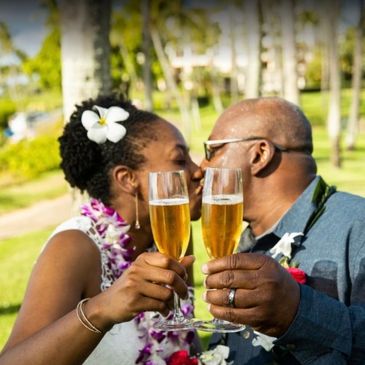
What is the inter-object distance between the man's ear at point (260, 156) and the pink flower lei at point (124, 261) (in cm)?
83

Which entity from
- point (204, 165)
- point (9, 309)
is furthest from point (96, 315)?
point (9, 309)

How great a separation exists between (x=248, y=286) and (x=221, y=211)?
0.35 metres

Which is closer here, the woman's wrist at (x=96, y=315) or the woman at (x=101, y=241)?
the woman's wrist at (x=96, y=315)

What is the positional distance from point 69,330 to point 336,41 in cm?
2635

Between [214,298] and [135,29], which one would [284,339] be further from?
[135,29]

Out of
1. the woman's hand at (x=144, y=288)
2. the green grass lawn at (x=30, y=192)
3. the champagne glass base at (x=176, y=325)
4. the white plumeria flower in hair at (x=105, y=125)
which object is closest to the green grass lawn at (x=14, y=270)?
the white plumeria flower in hair at (x=105, y=125)

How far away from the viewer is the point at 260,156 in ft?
11.0

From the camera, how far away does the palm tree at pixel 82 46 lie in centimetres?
748

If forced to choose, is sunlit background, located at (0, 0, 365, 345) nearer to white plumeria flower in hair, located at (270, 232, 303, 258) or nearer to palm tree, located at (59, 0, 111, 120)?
palm tree, located at (59, 0, 111, 120)

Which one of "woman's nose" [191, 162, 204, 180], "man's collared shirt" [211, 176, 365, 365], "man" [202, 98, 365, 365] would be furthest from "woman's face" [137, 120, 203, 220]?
"man's collared shirt" [211, 176, 365, 365]

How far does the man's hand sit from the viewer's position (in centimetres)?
200

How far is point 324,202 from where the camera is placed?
3.21 metres

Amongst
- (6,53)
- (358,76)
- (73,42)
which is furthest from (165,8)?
(6,53)

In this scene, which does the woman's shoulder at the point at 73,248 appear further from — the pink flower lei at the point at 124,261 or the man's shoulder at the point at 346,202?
the man's shoulder at the point at 346,202
